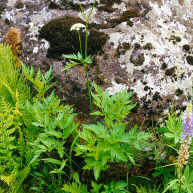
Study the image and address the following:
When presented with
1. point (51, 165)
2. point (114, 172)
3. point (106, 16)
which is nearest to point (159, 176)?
point (114, 172)

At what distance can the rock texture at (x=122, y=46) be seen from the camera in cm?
251

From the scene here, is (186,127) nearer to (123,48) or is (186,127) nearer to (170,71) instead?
(170,71)

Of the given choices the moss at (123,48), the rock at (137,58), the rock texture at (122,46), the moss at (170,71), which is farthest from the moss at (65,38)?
the moss at (170,71)

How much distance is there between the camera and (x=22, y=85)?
2508 millimetres

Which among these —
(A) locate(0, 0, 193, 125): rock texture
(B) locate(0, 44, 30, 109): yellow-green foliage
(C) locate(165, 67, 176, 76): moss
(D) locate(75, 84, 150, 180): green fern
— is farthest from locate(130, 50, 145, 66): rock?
(B) locate(0, 44, 30, 109): yellow-green foliage

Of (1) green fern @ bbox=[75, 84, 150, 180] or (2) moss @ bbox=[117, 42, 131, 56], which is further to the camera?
(2) moss @ bbox=[117, 42, 131, 56]

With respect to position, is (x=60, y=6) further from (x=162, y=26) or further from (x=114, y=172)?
(x=114, y=172)

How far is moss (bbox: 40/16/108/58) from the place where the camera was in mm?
2607

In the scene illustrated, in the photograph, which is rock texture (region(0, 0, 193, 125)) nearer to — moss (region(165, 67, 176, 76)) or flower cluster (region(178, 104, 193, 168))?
moss (region(165, 67, 176, 76))

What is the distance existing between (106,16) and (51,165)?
5.61ft

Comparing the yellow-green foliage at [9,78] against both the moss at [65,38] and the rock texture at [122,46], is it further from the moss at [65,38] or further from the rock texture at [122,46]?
the moss at [65,38]

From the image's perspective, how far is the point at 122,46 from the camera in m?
2.59

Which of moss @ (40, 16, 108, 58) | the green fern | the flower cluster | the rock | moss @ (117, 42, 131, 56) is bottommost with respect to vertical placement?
the green fern

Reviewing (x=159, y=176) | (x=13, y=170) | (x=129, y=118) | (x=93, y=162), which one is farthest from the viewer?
(x=129, y=118)
